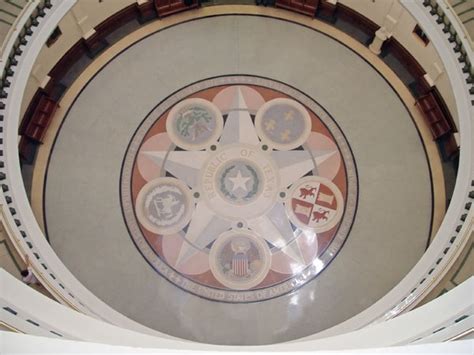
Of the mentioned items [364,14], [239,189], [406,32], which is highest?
[364,14]

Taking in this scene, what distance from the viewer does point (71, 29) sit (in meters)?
10.9

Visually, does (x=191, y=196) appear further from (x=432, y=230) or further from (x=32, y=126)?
(x=432, y=230)

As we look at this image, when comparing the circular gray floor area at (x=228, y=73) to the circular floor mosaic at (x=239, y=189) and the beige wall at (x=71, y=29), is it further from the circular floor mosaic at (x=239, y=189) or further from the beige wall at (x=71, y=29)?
the beige wall at (x=71, y=29)

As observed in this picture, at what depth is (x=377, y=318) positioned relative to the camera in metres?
8.89

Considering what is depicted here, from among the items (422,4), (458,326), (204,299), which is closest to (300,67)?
(422,4)

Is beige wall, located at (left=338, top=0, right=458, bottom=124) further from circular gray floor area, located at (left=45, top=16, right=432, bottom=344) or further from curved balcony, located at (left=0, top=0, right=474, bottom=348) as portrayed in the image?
curved balcony, located at (left=0, top=0, right=474, bottom=348)

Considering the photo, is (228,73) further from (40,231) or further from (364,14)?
(40,231)

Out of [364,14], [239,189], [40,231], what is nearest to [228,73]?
[239,189]

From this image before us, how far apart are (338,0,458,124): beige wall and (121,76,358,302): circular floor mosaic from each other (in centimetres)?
184

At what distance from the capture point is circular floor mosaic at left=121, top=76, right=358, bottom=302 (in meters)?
10.3

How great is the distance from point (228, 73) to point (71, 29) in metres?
2.81

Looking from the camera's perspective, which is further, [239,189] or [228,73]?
[228,73]

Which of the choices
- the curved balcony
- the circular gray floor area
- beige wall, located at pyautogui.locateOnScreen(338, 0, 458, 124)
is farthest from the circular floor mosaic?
beige wall, located at pyautogui.locateOnScreen(338, 0, 458, 124)

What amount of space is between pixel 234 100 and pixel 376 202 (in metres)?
3.02
